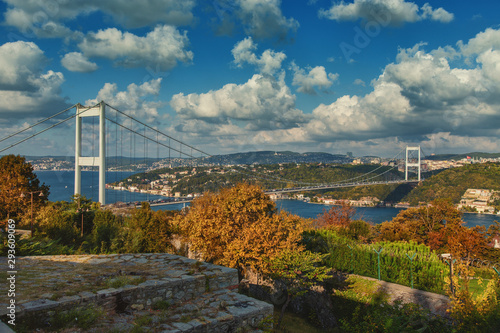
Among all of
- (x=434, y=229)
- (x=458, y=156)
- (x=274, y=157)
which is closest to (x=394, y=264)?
(x=434, y=229)

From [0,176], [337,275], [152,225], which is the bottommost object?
[337,275]

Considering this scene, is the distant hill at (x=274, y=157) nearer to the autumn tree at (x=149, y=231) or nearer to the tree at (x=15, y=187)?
the tree at (x=15, y=187)

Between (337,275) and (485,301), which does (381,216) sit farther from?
(485,301)

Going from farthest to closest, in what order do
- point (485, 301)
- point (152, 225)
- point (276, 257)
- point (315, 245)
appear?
point (152, 225)
point (315, 245)
point (276, 257)
point (485, 301)

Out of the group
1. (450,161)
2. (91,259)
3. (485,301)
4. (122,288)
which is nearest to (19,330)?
(122,288)

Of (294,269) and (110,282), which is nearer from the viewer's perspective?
(110,282)

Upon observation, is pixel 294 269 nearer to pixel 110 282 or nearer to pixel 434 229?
pixel 110 282

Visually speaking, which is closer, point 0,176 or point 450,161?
point 0,176
